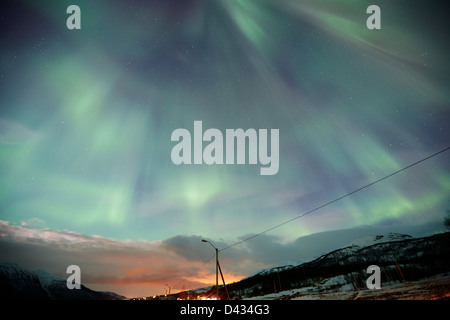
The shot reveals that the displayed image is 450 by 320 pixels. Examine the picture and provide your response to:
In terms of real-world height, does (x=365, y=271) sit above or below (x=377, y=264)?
above

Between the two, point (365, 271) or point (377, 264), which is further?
point (377, 264)

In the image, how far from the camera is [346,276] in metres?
135
